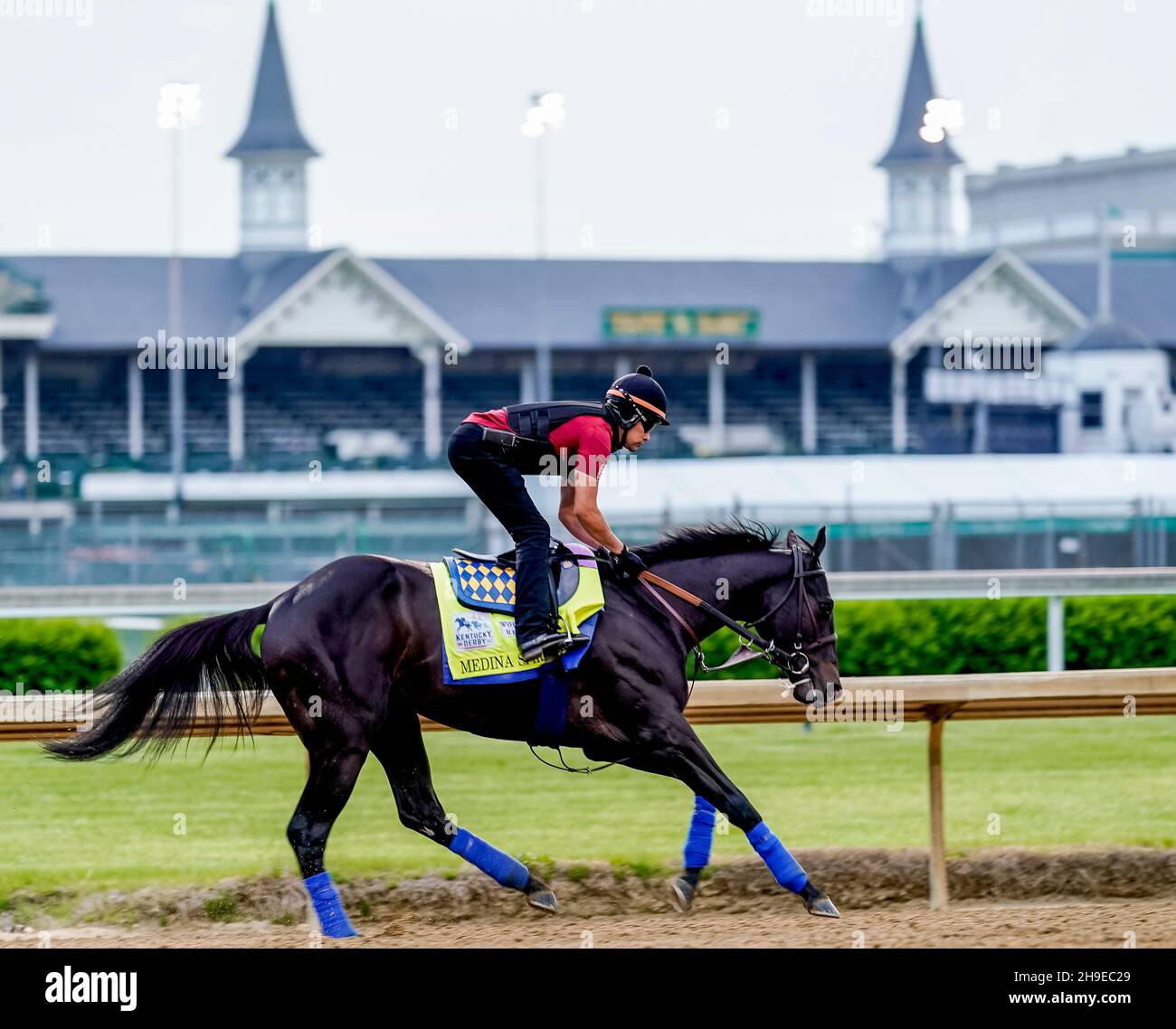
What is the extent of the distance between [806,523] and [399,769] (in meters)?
11.0

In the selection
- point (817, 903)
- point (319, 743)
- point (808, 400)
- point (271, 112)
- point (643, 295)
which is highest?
point (271, 112)

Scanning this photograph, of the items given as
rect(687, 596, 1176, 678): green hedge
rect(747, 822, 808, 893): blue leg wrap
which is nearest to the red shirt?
rect(747, 822, 808, 893): blue leg wrap

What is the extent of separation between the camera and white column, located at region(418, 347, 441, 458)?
3397cm

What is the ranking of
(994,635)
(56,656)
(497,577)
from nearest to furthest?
(497,577)
(56,656)
(994,635)

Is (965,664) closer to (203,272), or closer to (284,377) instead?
(284,377)

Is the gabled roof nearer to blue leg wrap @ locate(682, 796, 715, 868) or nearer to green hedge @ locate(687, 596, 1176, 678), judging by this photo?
green hedge @ locate(687, 596, 1176, 678)

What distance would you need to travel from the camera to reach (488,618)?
17.7ft

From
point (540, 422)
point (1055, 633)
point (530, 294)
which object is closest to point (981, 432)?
point (530, 294)

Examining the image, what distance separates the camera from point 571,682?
5.45 metres

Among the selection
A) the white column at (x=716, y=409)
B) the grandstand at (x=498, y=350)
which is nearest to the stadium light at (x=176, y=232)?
the grandstand at (x=498, y=350)

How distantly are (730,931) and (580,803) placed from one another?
251cm

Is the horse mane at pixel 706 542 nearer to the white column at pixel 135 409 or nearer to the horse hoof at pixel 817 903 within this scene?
the horse hoof at pixel 817 903

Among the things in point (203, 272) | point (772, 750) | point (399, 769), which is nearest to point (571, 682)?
point (399, 769)

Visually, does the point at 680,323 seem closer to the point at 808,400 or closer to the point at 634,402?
the point at 808,400
